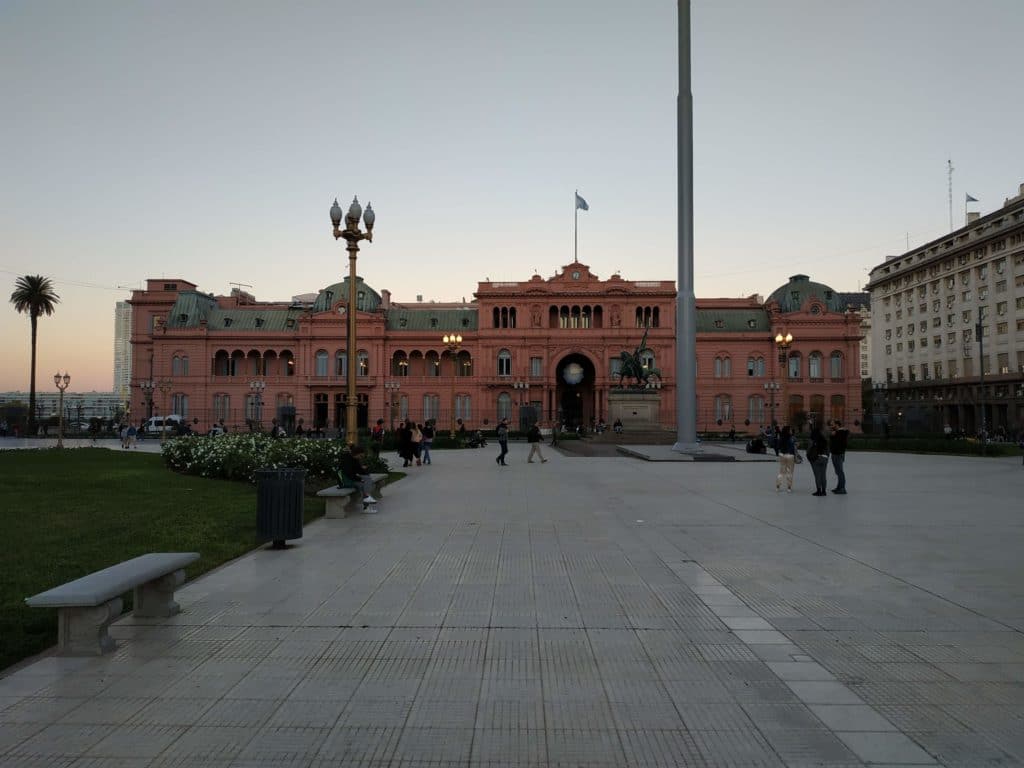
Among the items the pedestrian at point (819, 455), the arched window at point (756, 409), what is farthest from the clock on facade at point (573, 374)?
the pedestrian at point (819, 455)

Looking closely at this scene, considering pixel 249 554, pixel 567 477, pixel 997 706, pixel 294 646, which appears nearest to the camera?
pixel 997 706

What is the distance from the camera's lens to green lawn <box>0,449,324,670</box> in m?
7.25

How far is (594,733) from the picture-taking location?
434 cm

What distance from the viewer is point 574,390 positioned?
266 feet

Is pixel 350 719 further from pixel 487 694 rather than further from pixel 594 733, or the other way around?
pixel 594 733

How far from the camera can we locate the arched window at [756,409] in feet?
258

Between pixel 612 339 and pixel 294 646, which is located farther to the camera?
pixel 612 339

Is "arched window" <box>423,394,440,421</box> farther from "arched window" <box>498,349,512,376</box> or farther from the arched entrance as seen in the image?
the arched entrance

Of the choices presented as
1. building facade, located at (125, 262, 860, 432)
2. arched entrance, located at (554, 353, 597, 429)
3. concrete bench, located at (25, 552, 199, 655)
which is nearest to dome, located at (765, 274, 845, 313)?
building facade, located at (125, 262, 860, 432)

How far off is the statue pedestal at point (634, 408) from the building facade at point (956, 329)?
24922mm

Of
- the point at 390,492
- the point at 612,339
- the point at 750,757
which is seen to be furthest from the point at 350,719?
the point at 612,339

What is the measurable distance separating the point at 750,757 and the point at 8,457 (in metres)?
30.5

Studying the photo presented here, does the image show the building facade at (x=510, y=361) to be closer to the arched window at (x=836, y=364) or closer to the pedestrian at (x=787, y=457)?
the arched window at (x=836, y=364)

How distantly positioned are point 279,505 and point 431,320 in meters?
73.2
